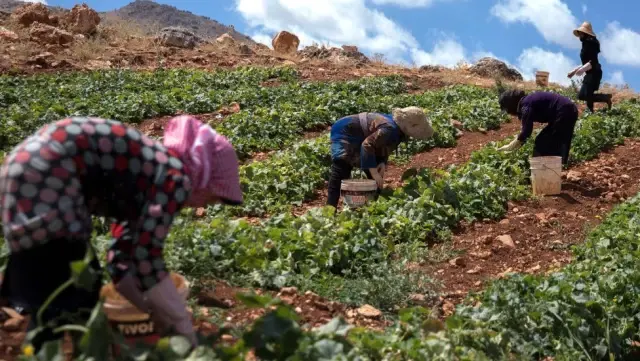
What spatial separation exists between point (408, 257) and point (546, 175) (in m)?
2.83

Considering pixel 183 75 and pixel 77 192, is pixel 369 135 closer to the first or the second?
pixel 77 192

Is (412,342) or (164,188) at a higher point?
(164,188)

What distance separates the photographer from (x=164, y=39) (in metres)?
20.6

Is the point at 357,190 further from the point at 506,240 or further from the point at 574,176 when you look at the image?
the point at 574,176

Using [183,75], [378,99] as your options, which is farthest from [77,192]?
[183,75]

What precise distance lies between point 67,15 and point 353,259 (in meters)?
18.1

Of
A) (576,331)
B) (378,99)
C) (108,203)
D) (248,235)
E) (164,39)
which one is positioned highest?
(164,39)

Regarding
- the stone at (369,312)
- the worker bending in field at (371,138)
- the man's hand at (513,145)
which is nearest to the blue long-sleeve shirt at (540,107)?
the man's hand at (513,145)

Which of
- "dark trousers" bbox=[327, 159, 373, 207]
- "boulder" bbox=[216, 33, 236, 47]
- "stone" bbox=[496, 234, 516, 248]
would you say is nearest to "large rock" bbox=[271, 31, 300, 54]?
"boulder" bbox=[216, 33, 236, 47]

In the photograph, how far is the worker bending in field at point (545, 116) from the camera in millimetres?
7824

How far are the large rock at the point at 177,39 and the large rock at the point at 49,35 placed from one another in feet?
9.12

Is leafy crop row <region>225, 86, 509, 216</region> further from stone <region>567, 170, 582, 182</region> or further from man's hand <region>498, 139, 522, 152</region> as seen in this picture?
stone <region>567, 170, 582, 182</region>

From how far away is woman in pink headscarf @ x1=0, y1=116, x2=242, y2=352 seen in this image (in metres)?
2.35

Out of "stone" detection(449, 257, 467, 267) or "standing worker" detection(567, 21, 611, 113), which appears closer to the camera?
"stone" detection(449, 257, 467, 267)
